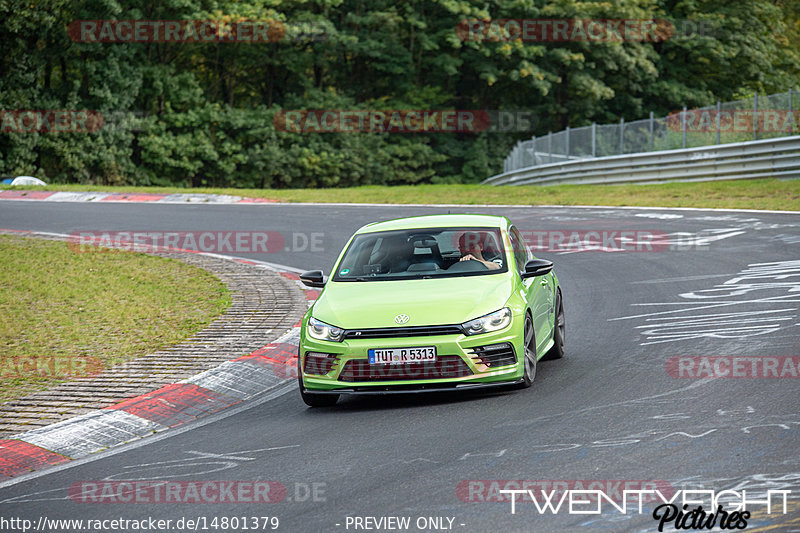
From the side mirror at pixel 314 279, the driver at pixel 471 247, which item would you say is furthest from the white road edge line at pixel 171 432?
the driver at pixel 471 247

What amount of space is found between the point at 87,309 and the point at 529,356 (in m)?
6.59

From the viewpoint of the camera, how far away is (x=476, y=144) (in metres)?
62.5

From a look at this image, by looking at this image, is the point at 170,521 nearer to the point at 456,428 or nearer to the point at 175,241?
the point at 456,428

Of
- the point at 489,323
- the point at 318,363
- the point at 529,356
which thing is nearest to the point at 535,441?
the point at 489,323

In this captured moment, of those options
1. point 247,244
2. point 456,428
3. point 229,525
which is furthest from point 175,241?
point 229,525

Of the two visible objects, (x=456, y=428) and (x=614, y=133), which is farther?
(x=614, y=133)

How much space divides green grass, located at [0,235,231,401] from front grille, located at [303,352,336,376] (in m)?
2.57

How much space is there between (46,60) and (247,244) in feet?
107

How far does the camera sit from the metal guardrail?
28.5 meters

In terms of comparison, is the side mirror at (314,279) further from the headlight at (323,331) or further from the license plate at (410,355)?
the license plate at (410,355)

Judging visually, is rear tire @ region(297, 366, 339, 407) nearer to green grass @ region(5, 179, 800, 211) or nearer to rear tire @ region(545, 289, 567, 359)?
rear tire @ region(545, 289, 567, 359)

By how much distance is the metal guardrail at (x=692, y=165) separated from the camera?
28.5m

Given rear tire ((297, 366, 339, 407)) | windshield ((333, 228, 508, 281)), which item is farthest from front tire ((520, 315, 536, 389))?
rear tire ((297, 366, 339, 407))

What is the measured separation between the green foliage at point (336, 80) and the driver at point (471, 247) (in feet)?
133
